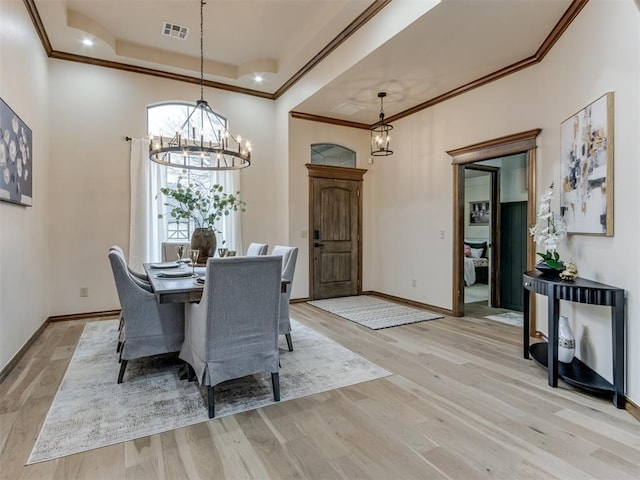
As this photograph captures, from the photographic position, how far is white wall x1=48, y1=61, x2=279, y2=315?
446 cm

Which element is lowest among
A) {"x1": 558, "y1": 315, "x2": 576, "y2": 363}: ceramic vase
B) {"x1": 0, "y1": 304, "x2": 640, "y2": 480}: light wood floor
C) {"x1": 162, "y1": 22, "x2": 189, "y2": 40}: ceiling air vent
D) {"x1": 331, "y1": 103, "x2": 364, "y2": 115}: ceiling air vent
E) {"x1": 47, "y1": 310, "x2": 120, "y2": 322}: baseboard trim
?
{"x1": 0, "y1": 304, "x2": 640, "y2": 480}: light wood floor

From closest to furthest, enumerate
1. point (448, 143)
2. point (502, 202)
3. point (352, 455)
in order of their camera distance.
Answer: point (352, 455) < point (448, 143) < point (502, 202)

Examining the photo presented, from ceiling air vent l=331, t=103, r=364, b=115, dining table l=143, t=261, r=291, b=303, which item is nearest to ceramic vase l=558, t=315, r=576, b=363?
dining table l=143, t=261, r=291, b=303

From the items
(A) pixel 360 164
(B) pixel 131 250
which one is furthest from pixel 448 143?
(B) pixel 131 250

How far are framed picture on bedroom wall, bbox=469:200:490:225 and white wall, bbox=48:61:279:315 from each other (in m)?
6.94

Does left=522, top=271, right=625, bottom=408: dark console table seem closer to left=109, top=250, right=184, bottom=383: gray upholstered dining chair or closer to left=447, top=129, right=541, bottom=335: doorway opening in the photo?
left=447, top=129, right=541, bottom=335: doorway opening

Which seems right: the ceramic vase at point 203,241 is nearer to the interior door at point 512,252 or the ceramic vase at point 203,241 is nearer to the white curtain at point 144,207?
the white curtain at point 144,207

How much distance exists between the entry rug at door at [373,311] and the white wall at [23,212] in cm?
337

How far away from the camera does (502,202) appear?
5.40 metres

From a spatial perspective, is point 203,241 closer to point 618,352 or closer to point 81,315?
point 81,315

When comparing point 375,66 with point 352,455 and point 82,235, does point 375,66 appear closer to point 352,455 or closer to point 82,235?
point 352,455

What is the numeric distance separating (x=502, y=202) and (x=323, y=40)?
3437 mm

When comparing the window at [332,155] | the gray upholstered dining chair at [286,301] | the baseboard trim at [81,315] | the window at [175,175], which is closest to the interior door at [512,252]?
the window at [332,155]

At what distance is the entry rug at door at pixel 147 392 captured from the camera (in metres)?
2.04
